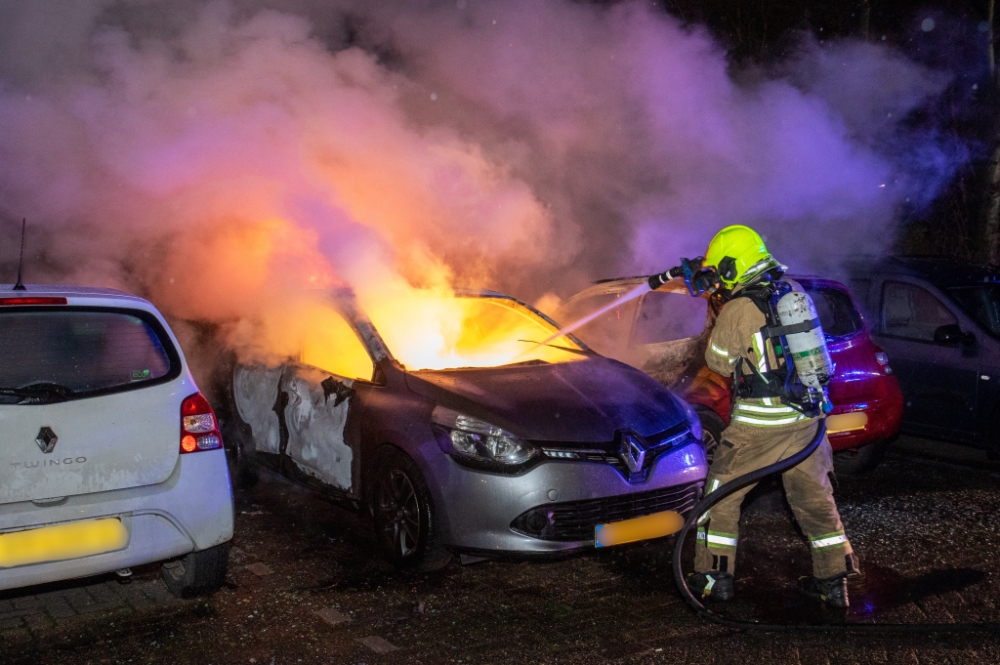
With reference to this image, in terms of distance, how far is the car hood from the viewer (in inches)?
190

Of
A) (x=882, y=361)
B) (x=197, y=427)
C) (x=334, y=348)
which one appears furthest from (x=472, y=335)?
(x=882, y=361)

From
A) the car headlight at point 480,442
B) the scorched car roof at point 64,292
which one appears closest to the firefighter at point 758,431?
the car headlight at point 480,442

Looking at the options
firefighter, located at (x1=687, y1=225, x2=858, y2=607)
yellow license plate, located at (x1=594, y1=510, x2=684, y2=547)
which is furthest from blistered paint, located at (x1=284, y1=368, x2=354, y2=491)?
firefighter, located at (x1=687, y1=225, x2=858, y2=607)

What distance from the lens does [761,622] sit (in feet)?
14.2

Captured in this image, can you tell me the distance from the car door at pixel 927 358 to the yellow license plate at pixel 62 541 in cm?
628

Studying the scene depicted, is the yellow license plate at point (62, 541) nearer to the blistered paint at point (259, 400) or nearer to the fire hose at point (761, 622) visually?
Answer: the blistered paint at point (259, 400)

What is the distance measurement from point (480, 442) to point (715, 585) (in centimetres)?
136

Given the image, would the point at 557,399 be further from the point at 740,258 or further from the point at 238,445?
the point at 238,445

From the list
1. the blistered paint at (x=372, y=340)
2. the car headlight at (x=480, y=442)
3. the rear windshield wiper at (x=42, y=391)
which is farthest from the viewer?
the blistered paint at (x=372, y=340)

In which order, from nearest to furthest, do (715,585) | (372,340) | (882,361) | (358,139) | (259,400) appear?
(715,585)
(372,340)
(259,400)
(882,361)
(358,139)

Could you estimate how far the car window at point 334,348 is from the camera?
18.5ft

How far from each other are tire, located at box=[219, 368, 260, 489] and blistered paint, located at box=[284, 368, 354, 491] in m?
0.64

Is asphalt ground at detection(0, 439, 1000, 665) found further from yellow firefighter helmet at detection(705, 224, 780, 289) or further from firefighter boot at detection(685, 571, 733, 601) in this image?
yellow firefighter helmet at detection(705, 224, 780, 289)

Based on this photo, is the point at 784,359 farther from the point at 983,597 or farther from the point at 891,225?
the point at 891,225
